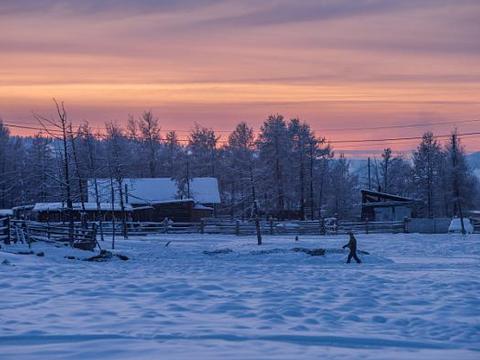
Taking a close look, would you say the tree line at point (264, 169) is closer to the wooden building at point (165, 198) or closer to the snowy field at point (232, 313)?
the wooden building at point (165, 198)

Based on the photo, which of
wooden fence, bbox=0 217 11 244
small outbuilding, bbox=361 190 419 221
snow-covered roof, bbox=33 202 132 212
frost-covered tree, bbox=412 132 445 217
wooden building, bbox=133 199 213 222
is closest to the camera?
wooden fence, bbox=0 217 11 244

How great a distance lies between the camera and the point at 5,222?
26.5 meters

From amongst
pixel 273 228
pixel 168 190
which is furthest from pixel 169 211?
pixel 273 228

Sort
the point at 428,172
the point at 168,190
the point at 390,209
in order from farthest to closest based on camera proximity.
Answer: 1. the point at 428,172
2. the point at 168,190
3. the point at 390,209

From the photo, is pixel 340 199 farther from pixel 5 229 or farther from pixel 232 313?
pixel 232 313

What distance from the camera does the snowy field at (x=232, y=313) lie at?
8922 millimetres

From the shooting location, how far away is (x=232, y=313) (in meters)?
11.6

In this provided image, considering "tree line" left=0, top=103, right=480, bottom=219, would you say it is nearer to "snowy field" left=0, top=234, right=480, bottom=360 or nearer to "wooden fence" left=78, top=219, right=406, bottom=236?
"wooden fence" left=78, top=219, right=406, bottom=236

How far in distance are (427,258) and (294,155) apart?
45860 mm

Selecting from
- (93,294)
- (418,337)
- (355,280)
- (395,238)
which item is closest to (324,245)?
(395,238)

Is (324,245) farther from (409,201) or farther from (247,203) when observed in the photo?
(247,203)

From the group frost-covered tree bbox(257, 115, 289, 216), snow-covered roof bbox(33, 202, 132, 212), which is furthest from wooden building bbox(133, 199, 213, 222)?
frost-covered tree bbox(257, 115, 289, 216)

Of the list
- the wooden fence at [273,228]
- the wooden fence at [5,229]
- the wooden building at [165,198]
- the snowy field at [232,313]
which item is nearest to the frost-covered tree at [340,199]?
the wooden building at [165,198]

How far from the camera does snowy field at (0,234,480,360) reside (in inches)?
351
